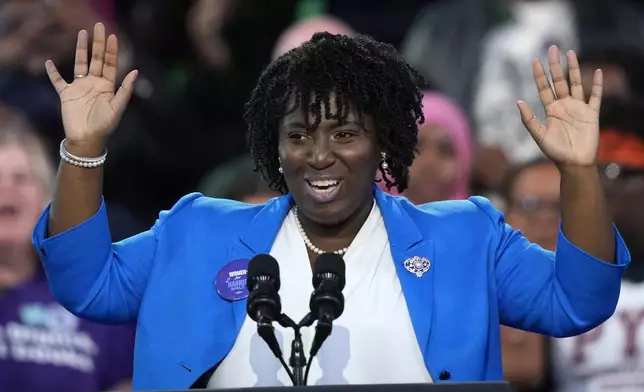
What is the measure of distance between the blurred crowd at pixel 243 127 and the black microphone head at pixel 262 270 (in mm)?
2075

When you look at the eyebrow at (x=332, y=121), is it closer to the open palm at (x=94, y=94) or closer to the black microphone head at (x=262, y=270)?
the open palm at (x=94, y=94)

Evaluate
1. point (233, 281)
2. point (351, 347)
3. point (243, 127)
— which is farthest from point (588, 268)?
point (243, 127)

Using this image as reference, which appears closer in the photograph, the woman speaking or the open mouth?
the woman speaking

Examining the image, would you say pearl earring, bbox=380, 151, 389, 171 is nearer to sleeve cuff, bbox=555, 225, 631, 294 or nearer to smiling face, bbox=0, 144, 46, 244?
sleeve cuff, bbox=555, 225, 631, 294

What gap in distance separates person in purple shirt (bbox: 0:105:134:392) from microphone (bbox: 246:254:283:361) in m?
2.07

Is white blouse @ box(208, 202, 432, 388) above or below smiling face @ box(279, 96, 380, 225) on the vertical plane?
below

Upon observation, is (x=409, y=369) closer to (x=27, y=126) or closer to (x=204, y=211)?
(x=204, y=211)

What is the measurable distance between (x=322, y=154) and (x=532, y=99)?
306 centimetres

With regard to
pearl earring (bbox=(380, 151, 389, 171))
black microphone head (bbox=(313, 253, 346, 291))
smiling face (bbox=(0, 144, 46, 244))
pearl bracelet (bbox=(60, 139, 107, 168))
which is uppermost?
smiling face (bbox=(0, 144, 46, 244))

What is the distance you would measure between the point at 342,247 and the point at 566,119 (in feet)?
1.96

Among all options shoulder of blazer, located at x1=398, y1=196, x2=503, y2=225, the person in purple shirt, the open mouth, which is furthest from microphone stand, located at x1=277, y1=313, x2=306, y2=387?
the person in purple shirt

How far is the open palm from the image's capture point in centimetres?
296

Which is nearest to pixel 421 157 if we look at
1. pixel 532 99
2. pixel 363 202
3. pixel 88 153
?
pixel 532 99

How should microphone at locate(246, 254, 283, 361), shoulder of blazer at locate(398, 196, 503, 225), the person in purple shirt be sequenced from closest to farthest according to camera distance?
microphone at locate(246, 254, 283, 361) → shoulder of blazer at locate(398, 196, 503, 225) → the person in purple shirt
